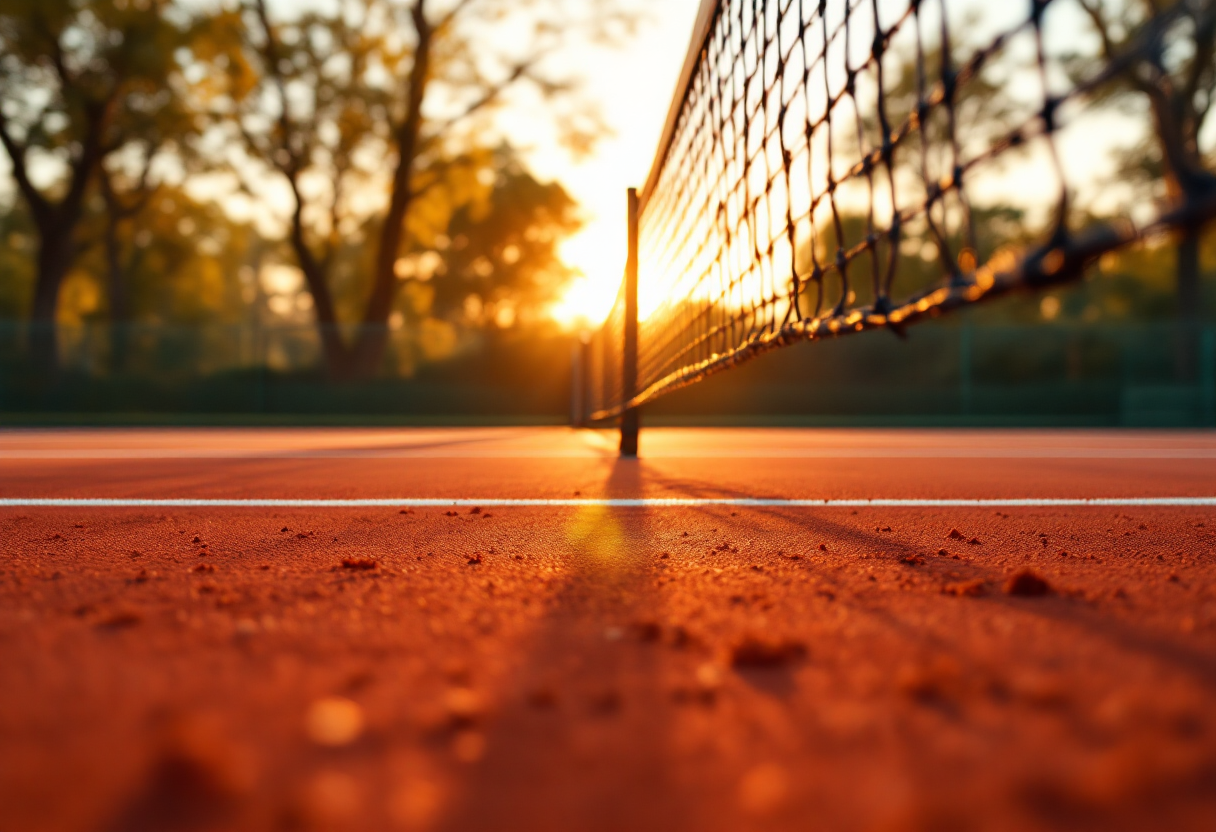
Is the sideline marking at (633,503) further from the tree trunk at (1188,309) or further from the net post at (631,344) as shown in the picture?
the tree trunk at (1188,309)

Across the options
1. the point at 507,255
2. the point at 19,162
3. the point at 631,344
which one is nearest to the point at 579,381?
the point at 631,344

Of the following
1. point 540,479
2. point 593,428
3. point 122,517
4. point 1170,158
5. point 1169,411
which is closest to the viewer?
point 1170,158

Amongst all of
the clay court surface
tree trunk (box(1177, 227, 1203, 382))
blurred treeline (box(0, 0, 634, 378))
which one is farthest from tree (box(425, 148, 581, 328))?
the clay court surface

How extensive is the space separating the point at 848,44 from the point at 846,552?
1123 millimetres

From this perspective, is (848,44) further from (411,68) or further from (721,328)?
(411,68)

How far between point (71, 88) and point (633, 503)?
720 inches

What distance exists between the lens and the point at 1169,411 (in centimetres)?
Answer: 1462

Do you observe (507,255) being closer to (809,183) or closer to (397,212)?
(397,212)

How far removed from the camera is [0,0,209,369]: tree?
51.6 feet

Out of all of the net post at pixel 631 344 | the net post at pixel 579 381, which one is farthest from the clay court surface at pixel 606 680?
the net post at pixel 579 381

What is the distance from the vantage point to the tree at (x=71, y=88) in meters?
15.7

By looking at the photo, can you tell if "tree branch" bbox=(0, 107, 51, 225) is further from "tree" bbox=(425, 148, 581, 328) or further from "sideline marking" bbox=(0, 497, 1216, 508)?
"sideline marking" bbox=(0, 497, 1216, 508)

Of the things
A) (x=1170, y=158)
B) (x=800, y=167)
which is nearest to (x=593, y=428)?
(x=800, y=167)

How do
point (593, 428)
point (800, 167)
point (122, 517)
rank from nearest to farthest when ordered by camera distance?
point (122, 517)
point (800, 167)
point (593, 428)
